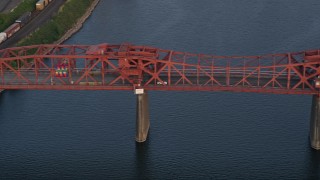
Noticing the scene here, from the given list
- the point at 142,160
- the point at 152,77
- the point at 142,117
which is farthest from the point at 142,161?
the point at 152,77

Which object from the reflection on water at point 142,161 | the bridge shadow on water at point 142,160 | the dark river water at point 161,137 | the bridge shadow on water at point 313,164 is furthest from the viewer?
the dark river water at point 161,137

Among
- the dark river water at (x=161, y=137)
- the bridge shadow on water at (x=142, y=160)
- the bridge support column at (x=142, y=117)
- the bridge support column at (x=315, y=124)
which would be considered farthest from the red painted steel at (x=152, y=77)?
the bridge shadow on water at (x=142, y=160)

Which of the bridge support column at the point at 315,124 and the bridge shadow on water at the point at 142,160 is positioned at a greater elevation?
the bridge support column at the point at 315,124

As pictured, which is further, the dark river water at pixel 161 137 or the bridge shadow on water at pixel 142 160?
the dark river water at pixel 161 137

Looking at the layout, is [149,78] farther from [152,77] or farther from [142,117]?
[142,117]

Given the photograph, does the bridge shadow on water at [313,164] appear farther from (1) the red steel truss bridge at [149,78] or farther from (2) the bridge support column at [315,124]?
(1) the red steel truss bridge at [149,78]

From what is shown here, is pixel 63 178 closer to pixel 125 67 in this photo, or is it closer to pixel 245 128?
pixel 125 67

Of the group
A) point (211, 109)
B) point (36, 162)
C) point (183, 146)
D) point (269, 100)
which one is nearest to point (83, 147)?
point (36, 162)

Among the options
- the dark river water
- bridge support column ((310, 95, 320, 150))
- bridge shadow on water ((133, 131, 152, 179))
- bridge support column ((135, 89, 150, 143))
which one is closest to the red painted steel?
bridge support column ((135, 89, 150, 143))
